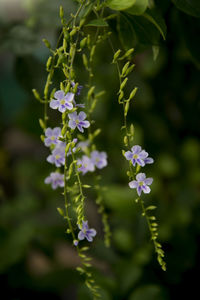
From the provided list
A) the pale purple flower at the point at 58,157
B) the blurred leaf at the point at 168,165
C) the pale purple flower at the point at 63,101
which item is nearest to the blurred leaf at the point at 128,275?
the blurred leaf at the point at 168,165

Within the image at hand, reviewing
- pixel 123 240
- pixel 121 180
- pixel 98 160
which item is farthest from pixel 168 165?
pixel 98 160

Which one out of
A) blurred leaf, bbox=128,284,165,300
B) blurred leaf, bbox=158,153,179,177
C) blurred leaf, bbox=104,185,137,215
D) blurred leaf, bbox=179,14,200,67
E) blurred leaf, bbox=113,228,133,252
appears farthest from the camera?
blurred leaf, bbox=158,153,179,177

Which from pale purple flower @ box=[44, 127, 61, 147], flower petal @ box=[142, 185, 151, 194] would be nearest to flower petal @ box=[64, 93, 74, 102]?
pale purple flower @ box=[44, 127, 61, 147]

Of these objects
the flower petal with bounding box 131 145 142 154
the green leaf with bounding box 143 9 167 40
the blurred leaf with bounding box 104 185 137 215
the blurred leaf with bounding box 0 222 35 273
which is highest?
the green leaf with bounding box 143 9 167 40

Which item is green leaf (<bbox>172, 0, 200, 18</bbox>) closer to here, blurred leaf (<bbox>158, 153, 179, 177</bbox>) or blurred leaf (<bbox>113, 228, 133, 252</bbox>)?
blurred leaf (<bbox>113, 228, 133, 252</bbox>)

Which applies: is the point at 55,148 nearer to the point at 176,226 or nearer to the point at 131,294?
the point at 131,294

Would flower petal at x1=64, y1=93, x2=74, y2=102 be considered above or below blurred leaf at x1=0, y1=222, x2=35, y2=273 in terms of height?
above

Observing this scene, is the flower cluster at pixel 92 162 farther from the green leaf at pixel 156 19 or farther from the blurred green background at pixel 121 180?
the blurred green background at pixel 121 180

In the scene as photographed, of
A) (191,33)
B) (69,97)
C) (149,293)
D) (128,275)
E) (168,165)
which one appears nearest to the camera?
(69,97)

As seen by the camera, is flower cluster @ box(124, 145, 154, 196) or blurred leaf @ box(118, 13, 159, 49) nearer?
flower cluster @ box(124, 145, 154, 196)

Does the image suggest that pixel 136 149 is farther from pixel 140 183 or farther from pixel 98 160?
pixel 98 160
